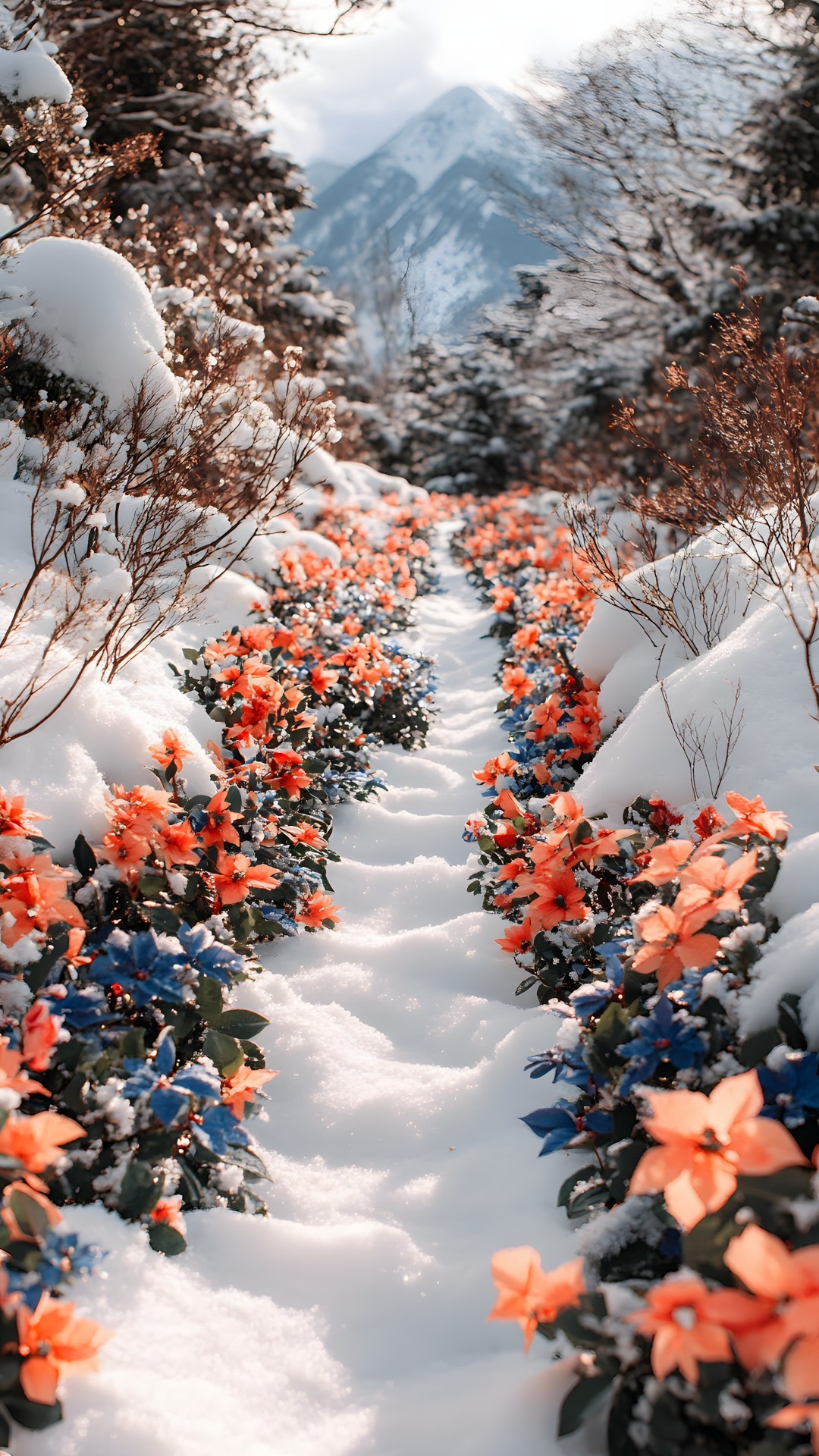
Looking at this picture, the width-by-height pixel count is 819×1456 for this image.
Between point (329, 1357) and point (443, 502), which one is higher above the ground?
point (443, 502)

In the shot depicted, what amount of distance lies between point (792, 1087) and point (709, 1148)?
31 centimetres

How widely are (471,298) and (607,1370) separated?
1505 cm

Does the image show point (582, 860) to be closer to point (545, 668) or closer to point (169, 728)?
point (169, 728)

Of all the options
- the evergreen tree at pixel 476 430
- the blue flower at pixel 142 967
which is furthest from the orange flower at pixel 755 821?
the evergreen tree at pixel 476 430

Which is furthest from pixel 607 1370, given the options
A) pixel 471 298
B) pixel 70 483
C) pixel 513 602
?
pixel 471 298

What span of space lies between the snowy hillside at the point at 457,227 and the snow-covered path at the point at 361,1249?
5537mm

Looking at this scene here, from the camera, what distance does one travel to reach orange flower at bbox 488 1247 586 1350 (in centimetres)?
101

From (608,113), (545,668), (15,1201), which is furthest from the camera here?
(608,113)

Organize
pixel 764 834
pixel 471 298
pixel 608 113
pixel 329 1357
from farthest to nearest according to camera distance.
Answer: pixel 471 298
pixel 608 113
pixel 764 834
pixel 329 1357

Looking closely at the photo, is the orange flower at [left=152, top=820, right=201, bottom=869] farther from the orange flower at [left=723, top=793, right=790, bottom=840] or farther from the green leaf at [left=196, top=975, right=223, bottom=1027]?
the orange flower at [left=723, top=793, right=790, bottom=840]

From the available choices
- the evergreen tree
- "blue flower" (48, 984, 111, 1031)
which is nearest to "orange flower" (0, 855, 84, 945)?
"blue flower" (48, 984, 111, 1031)

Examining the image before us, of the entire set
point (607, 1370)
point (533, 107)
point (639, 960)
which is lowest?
point (607, 1370)

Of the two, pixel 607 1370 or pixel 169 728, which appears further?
pixel 169 728

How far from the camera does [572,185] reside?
11188 mm
